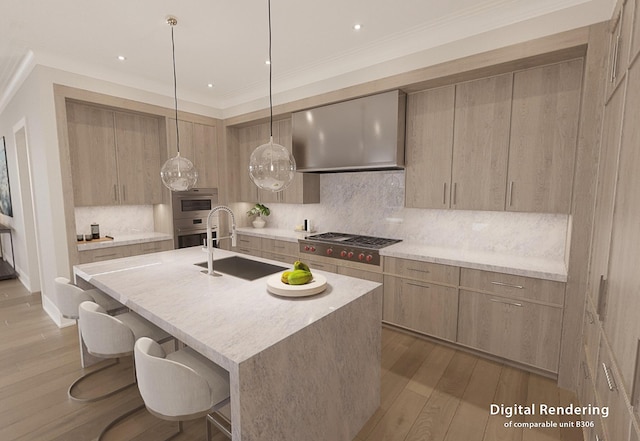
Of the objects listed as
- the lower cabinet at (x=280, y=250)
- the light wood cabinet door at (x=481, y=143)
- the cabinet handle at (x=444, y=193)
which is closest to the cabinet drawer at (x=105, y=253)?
the lower cabinet at (x=280, y=250)

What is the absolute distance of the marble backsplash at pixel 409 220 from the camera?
2811 millimetres

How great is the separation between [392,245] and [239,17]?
255cm

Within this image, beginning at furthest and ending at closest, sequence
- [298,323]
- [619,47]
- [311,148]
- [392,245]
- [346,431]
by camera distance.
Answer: [311,148]
[392,245]
[346,431]
[619,47]
[298,323]

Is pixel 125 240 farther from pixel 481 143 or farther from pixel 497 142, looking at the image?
pixel 497 142

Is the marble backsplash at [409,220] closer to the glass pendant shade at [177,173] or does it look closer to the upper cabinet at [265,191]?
the upper cabinet at [265,191]

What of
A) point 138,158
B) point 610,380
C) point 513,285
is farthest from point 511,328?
point 138,158

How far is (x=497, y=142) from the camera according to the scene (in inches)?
106

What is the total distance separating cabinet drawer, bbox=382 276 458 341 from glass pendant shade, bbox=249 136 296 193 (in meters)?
1.75

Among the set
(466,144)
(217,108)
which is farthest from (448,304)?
(217,108)

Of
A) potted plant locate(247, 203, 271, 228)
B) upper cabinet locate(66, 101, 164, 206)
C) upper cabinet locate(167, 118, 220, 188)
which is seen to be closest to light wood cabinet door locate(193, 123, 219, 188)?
upper cabinet locate(167, 118, 220, 188)

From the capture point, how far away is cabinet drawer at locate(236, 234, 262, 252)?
4477 millimetres

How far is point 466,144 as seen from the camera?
2.86 m

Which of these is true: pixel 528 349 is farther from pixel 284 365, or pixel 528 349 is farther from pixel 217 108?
pixel 217 108

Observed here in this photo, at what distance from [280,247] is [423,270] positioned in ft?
6.45
